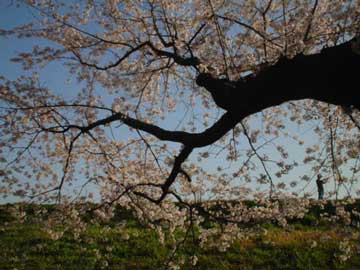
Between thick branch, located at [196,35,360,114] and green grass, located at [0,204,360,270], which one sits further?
green grass, located at [0,204,360,270]

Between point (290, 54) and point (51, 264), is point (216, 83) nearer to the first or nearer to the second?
point (290, 54)

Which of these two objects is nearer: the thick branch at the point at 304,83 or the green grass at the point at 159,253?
the thick branch at the point at 304,83

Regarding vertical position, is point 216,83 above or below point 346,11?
below

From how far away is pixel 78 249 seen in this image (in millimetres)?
15203

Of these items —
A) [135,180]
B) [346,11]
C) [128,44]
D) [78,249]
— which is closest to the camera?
[346,11]

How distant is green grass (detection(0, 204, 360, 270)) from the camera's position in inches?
536

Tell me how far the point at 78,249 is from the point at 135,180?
5012 millimetres

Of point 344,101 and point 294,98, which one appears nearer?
point 344,101

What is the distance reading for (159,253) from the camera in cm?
1477

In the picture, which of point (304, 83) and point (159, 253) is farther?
point (159, 253)

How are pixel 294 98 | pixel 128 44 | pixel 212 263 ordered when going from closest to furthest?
pixel 294 98, pixel 128 44, pixel 212 263

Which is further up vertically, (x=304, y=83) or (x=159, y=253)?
(x=304, y=83)

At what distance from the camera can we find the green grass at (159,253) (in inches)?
536

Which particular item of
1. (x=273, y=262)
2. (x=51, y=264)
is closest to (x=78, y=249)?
(x=51, y=264)
